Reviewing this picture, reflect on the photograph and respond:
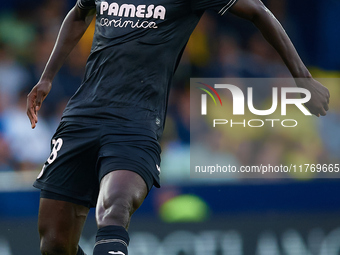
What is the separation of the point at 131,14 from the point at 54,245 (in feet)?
4.09

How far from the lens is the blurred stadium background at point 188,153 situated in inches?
201

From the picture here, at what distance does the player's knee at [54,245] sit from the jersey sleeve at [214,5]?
4.49ft

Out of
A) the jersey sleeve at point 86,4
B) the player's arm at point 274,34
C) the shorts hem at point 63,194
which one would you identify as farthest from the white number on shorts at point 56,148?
the player's arm at point 274,34

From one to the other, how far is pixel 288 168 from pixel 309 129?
1.68ft

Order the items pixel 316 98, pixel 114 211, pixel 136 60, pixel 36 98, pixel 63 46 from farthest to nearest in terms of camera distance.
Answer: pixel 63 46 < pixel 36 98 < pixel 136 60 < pixel 316 98 < pixel 114 211

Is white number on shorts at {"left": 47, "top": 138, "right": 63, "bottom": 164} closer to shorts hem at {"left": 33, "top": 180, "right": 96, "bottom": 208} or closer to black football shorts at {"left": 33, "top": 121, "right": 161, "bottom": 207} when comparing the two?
black football shorts at {"left": 33, "top": 121, "right": 161, "bottom": 207}

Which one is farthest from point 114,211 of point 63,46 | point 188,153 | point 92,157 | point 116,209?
point 188,153

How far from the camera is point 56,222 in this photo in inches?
109

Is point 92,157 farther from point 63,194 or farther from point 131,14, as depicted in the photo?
point 131,14

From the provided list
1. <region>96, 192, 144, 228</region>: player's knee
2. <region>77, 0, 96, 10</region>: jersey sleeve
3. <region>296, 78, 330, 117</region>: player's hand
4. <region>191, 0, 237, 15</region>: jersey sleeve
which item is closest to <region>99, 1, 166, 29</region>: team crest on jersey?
<region>191, 0, 237, 15</region>: jersey sleeve

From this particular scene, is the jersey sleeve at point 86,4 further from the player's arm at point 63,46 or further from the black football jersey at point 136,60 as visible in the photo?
the black football jersey at point 136,60

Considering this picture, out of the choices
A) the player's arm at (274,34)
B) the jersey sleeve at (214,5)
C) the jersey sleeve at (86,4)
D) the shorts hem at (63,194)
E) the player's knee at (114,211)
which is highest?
the jersey sleeve at (86,4)

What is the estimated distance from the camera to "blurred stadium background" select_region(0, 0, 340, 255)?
5.11m

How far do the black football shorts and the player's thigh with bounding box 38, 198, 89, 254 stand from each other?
0.06 m
